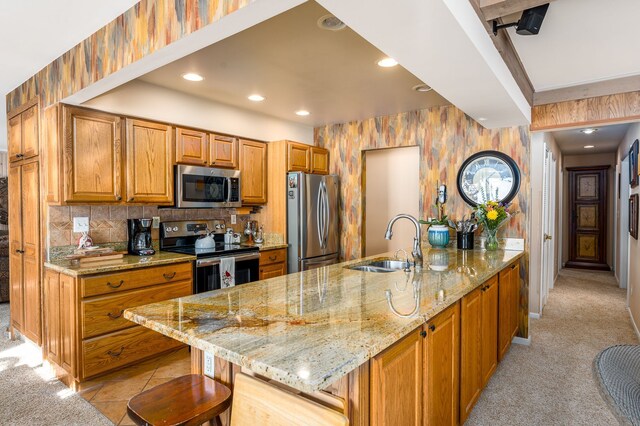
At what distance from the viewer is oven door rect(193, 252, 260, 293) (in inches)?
132

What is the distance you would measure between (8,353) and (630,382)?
14.0ft

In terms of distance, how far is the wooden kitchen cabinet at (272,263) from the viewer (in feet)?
13.2

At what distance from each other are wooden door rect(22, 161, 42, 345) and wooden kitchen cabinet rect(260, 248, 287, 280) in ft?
6.39

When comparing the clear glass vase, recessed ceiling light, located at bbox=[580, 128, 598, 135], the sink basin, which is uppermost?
recessed ceiling light, located at bbox=[580, 128, 598, 135]

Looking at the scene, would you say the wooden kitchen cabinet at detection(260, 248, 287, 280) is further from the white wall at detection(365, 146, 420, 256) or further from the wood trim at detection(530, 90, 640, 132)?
the wood trim at detection(530, 90, 640, 132)

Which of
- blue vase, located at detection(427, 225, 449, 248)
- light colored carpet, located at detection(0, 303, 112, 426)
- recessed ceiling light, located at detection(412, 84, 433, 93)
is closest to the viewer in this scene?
light colored carpet, located at detection(0, 303, 112, 426)

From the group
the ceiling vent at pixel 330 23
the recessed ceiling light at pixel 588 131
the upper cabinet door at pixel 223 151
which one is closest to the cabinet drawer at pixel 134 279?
the upper cabinet door at pixel 223 151

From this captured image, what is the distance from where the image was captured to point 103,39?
2352 mm

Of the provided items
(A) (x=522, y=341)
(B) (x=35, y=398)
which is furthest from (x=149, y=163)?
(A) (x=522, y=341)

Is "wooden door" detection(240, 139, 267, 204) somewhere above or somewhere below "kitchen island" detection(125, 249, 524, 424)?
above

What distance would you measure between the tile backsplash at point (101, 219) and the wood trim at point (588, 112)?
11.9 feet

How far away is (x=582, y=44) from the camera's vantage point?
247 cm

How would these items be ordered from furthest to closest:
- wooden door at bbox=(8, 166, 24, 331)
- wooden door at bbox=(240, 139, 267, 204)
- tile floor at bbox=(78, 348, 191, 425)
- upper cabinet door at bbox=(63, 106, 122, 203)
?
wooden door at bbox=(240, 139, 267, 204) < wooden door at bbox=(8, 166, 24, 331) < upper cabinet door at bbox=(63, 106, 122, 203) < tile floor at bbox=(78, 348, 191, 425)

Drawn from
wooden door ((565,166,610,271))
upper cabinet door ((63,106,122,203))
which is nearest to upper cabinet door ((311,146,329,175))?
upper cabinet door ((63,106,122,203))
